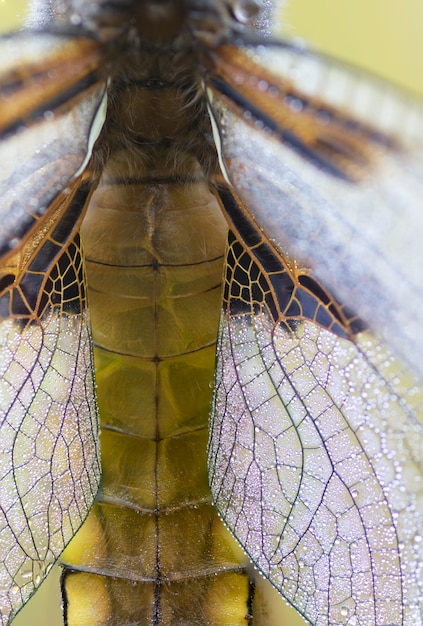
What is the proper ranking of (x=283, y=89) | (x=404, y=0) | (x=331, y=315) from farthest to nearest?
(x=404, y=0)
(x=331, y=315)
(x=283, y=89)

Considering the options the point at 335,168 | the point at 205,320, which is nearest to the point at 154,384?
the point at 205,320

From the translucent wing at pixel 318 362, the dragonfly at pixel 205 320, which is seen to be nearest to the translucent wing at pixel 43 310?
the dragonfly at pixel 205 320

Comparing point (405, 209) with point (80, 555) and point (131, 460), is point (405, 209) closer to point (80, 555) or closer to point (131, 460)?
point (131, 460)

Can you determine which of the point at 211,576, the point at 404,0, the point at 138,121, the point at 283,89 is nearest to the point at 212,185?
the point at 138,121

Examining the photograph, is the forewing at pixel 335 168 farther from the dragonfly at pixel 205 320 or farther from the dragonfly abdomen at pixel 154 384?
the dragonfly abdomen at pixel 154 384

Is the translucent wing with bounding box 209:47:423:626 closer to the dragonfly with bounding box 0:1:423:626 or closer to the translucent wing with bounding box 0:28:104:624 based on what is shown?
the dragonfly with bounding box 0:1:423:626

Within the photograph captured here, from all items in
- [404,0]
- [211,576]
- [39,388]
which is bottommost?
[211,576]

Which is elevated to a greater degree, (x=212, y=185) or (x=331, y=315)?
(x=212, y=185)

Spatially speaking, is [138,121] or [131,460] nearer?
[138,121]

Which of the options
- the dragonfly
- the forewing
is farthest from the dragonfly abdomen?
the forewing
